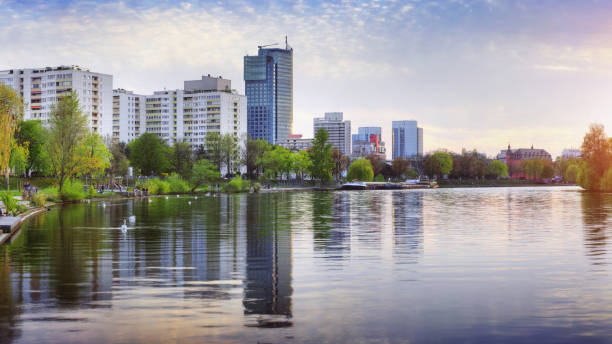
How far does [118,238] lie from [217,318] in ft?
54.1

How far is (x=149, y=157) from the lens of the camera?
139 meters

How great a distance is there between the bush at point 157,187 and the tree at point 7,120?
41.6m

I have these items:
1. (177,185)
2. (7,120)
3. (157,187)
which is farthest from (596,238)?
(177,185)

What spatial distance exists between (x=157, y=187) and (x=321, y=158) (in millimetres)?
68543

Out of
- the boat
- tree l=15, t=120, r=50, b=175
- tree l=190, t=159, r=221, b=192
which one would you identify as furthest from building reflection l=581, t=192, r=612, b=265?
the boat

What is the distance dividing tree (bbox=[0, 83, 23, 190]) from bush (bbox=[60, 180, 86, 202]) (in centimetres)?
1683

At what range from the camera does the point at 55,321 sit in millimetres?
10648

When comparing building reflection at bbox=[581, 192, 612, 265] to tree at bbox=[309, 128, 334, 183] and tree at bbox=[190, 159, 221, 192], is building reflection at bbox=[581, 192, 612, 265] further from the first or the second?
tree at bbox=[309, 128, 334, 183]

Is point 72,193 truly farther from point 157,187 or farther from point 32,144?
point 32,144

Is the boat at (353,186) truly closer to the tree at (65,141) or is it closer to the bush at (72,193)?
the tree at (65,141)

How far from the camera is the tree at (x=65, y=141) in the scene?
6531cm

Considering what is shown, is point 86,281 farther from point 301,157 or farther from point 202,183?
point 301,157

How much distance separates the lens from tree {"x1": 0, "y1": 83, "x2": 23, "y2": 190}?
1614 inches

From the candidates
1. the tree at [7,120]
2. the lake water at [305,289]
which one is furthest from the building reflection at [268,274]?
the tree at [7,120]
